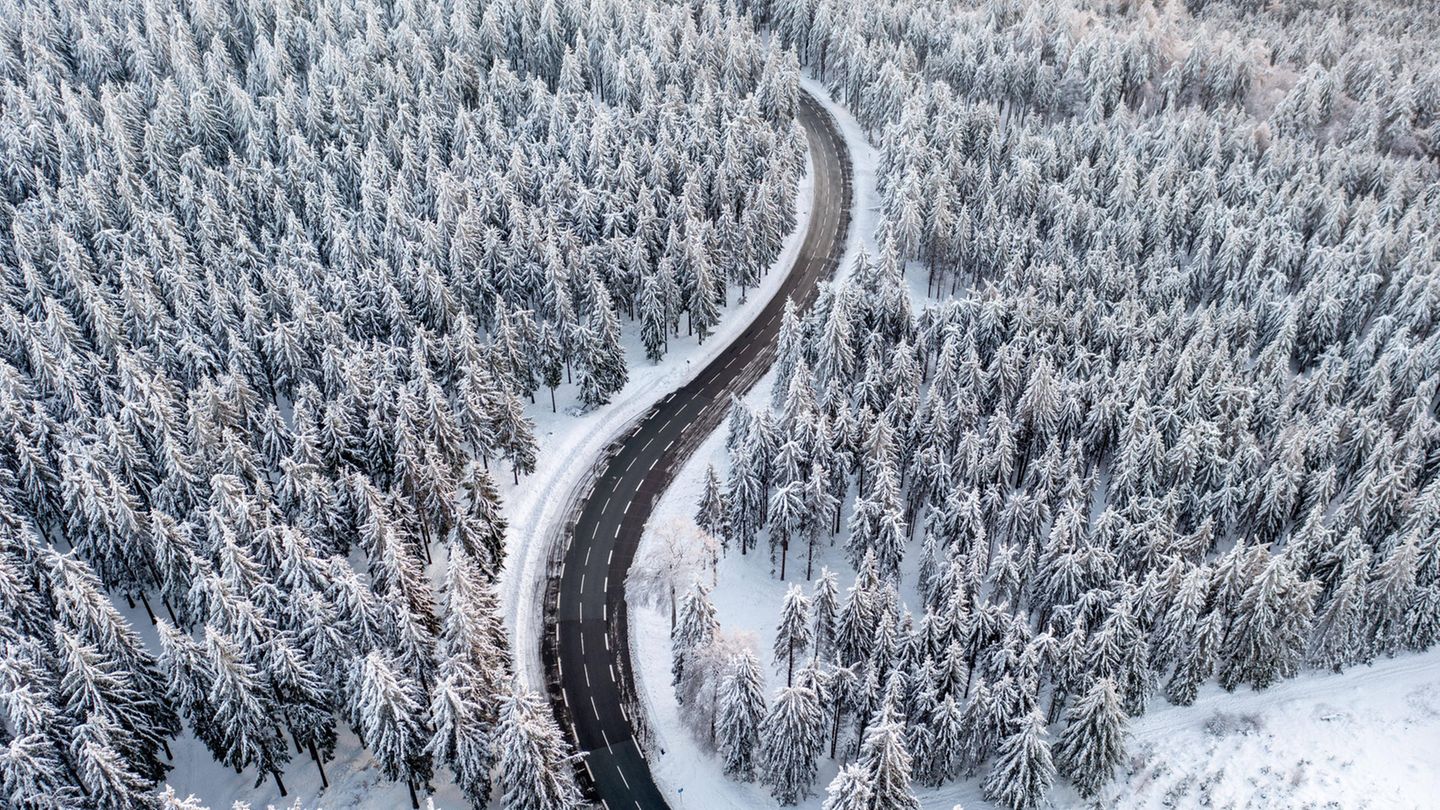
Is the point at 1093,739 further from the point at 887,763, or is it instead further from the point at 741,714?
the point at 741,714

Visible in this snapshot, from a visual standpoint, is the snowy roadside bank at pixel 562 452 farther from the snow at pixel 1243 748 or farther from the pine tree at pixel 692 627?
the pine tree at pixel 692 627

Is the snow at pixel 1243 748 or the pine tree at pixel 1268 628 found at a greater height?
the pine tree at pixel 1268 628

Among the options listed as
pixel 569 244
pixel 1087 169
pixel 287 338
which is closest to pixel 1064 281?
pixel 1087 169

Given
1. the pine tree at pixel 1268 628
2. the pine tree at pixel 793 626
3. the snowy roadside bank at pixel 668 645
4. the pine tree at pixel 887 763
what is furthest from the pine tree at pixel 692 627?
the pine tree at pixel 1268 628

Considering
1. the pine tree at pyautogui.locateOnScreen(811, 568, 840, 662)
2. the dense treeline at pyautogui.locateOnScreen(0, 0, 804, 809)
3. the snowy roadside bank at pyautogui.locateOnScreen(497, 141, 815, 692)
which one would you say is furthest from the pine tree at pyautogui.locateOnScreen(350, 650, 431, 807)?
the pine tree at pyautogui.locateOnScreen(811, 568, 840, 662)

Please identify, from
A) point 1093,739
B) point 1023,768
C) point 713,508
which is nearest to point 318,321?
point 713,508

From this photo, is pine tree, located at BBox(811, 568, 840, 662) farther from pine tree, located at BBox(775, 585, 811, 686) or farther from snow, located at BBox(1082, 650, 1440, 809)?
snow, located at BBox(1082, 650, 1440, 809)

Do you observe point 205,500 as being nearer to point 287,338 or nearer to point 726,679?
point 287,338
